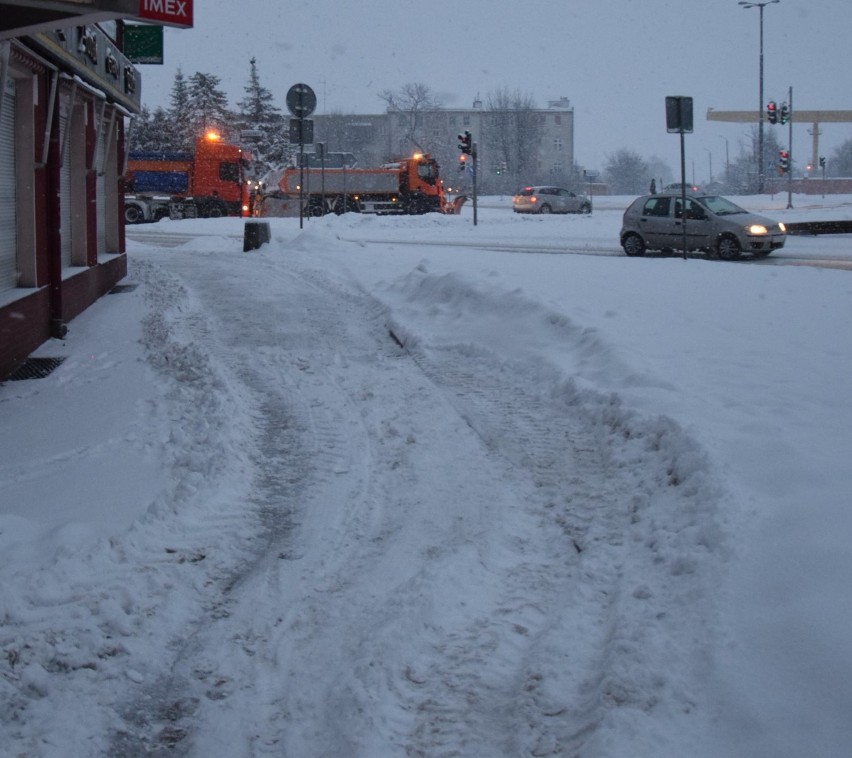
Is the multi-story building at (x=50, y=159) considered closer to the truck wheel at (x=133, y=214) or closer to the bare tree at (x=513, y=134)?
the truck wheel at (x=133, y=214)

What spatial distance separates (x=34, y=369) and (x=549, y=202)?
46.7 meters

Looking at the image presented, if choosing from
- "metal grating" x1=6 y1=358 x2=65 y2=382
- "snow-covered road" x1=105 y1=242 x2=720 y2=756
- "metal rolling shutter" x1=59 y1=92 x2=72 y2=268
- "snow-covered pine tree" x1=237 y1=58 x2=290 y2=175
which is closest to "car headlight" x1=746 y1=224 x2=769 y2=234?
"metal rolling shutter" x1=59 y1=92 x2=72 y2=268

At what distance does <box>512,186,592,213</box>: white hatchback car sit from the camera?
5466 centimetres

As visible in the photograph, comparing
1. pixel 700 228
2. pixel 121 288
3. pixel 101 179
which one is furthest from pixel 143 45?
pixel 700 228

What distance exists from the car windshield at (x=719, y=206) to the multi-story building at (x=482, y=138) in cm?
7914

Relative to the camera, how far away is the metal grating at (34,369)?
31.6ft

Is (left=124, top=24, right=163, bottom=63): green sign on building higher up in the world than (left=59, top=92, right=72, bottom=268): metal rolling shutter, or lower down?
higher up

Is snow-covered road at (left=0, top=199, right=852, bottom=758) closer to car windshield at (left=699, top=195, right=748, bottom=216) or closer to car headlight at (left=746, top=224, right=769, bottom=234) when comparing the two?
car headlight at (left=746, top=224, right=769, bottom=234)

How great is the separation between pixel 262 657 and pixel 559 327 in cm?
697

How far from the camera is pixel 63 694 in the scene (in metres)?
3.87

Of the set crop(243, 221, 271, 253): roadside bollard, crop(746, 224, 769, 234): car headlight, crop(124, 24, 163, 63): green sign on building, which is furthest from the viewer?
crop(243, 221, 271, 253): roadside bollard

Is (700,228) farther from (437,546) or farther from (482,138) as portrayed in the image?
(482,138)

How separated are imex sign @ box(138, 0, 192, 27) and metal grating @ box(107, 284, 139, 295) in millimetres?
7000

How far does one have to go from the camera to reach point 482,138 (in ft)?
366
